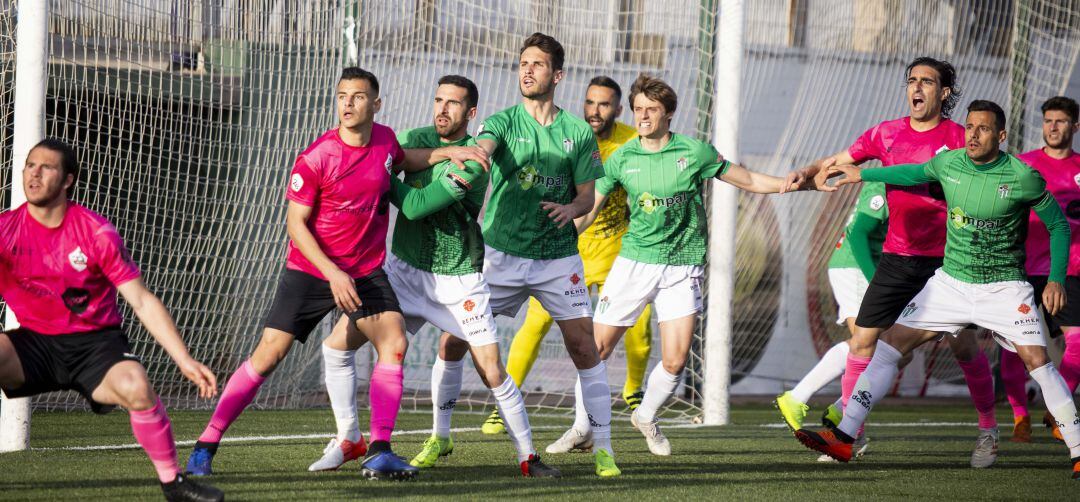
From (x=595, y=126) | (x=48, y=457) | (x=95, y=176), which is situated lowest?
(x=48, y=457)

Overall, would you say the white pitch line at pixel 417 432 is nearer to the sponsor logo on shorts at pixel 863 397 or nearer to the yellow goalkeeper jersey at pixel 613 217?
the yellow goalkeeper jersey at pixel 613 217

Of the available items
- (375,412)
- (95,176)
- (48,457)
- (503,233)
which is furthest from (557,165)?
(95,176)

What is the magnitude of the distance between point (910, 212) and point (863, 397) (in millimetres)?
1076

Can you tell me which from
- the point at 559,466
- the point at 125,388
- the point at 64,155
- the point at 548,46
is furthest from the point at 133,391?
the point at 548,46

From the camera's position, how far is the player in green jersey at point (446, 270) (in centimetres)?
554

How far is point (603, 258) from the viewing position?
8.18 metres

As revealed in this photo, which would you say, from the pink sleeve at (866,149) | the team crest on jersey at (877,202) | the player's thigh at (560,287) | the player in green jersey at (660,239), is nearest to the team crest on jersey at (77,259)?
the player's thigh at (560,287)

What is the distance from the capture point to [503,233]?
597cm

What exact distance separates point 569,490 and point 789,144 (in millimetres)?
6563

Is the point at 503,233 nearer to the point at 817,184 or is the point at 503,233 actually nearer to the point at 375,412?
the point at 375,412

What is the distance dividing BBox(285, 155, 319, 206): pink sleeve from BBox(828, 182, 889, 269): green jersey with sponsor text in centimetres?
351

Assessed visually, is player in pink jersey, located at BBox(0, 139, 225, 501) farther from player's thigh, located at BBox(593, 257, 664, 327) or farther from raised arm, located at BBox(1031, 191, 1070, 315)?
raised arm, located at BBox(1031, 191, 1070, 315)

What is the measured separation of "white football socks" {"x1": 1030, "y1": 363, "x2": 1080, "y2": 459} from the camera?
609cm

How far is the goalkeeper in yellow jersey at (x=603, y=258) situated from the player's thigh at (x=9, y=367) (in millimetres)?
3725
